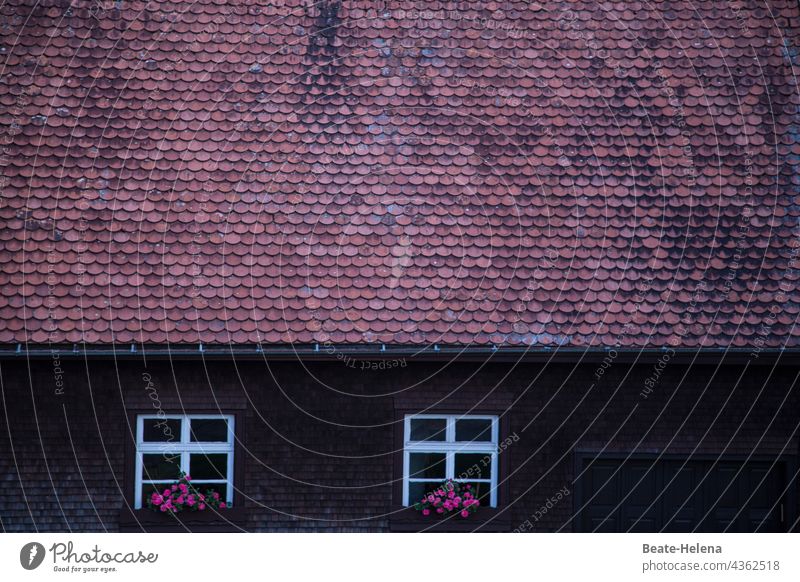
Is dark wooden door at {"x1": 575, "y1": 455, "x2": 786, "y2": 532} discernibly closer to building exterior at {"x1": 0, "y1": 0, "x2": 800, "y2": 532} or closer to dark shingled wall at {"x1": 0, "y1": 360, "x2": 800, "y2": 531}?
building exterior at {"x1": 0, "y1": 0, "x2": 800, "y2": 532}

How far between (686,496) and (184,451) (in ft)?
22.5

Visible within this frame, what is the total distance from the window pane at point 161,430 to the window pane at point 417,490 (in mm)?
3176

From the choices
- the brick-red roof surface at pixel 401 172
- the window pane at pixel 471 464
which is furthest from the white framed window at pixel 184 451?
the window pane at pixel 471 464

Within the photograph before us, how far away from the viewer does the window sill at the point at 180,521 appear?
1280 cm

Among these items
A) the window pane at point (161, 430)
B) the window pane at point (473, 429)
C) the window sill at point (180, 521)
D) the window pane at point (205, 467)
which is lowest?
the window sill at point (180, 521)

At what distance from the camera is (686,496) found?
13.5 m

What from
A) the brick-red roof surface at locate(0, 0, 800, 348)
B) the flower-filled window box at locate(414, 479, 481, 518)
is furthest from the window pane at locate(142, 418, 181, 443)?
the flower-filled window box at locate(414, 479, 481, 518)

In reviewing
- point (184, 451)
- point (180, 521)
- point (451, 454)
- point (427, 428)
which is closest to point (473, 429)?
point (451, 454)

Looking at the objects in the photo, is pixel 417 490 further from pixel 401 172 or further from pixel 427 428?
pixel 401 172

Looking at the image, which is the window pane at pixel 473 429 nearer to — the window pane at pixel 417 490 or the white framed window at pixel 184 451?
the window pane at pixel 417 490

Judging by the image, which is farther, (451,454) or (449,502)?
(451,454)

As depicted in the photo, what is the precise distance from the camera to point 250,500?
12992mm

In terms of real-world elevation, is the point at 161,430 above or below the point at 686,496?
above

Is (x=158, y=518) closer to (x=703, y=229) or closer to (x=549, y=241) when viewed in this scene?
(x=549, y=241)
